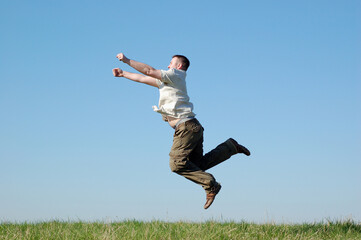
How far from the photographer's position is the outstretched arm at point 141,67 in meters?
6.86

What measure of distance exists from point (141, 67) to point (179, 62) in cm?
79

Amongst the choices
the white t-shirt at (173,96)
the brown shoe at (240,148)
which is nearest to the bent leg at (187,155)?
the white t-shirt at (173,96)

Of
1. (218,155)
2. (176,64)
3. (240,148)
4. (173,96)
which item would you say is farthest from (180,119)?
(240,148)

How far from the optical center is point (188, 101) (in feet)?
24.1

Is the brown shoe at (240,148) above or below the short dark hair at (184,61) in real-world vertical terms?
below

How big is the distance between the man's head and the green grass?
2.54m

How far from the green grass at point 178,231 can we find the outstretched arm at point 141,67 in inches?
92.0

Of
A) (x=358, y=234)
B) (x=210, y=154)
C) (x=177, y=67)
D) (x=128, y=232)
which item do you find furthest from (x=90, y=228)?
(x=358, y=234)

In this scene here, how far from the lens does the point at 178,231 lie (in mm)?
7035

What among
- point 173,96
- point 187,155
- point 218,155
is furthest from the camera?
point 218,155

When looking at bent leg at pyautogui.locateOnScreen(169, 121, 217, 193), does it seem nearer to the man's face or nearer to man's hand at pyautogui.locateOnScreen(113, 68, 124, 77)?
the man's face

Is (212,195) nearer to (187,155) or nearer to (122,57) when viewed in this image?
(187,155)

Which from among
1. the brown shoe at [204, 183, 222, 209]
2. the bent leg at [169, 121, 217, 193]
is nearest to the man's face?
the bent leg at [169, 121, 217, 193]

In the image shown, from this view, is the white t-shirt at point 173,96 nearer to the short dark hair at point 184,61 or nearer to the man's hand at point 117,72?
the short dark hair at point 184,61
